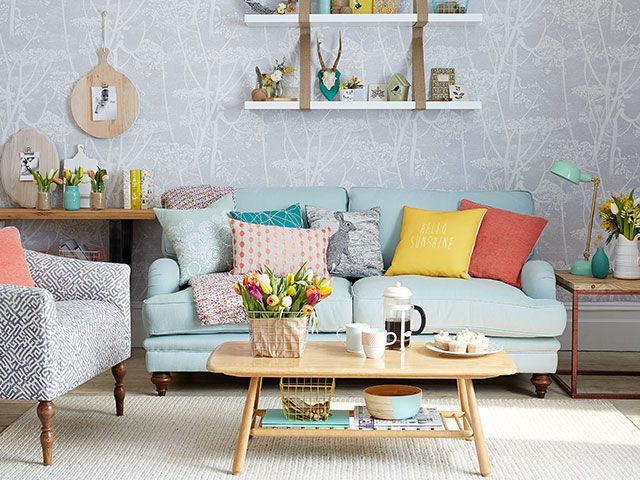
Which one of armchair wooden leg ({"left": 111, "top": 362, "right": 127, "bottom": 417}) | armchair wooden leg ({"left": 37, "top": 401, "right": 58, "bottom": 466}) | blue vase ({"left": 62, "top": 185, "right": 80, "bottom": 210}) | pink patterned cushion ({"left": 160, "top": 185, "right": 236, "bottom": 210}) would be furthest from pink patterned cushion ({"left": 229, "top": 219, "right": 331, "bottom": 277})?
armchair wooden leg ({"left": 37, "top": 401, "right": 58, "bottom": 466})

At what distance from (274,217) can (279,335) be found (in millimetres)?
1455

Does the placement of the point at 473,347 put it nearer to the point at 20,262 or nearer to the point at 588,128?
the point at 20,262

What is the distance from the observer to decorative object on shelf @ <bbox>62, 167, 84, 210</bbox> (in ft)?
16.4

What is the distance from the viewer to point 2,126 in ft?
17.2

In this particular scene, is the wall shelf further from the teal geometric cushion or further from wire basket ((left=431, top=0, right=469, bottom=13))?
the teal geometric cushion

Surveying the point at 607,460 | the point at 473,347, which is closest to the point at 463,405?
the point at 473,347

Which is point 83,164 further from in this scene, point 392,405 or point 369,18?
point 392,405

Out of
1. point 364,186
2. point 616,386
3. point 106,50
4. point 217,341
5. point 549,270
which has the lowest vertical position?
point 616,386

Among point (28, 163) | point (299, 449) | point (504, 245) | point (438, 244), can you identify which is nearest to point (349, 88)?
point (438, 244)

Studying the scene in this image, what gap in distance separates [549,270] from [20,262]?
2.32 metres

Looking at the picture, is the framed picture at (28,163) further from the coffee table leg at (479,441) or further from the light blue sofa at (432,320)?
the coffee table leg at (479,441)

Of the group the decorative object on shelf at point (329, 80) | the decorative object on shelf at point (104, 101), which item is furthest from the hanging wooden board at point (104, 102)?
the decorative object on shelf at point (329, 80)

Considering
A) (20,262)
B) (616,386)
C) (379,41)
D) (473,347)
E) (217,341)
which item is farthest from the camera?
(379,41)

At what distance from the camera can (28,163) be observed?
17.1ft
